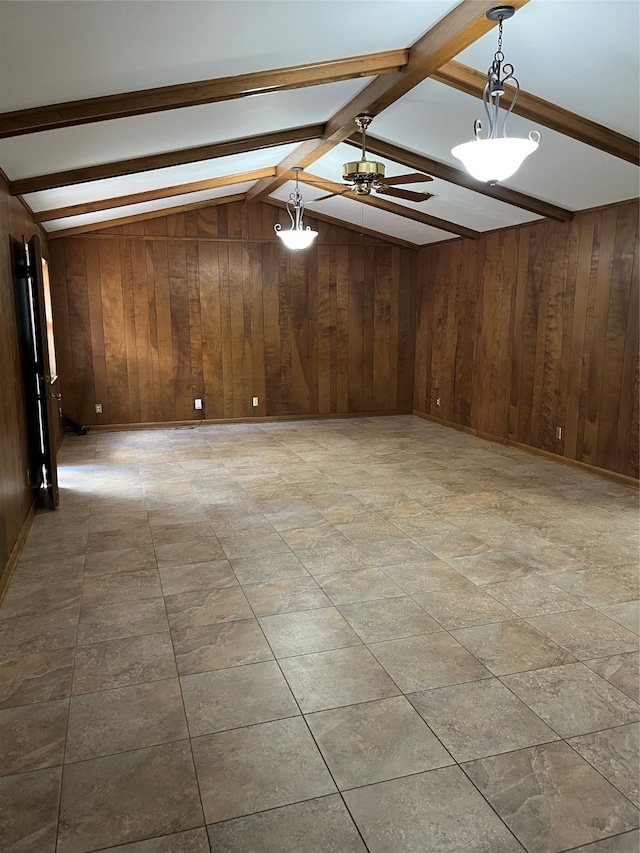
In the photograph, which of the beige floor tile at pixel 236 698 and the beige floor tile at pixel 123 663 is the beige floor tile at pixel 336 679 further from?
the beige floor tile at pixel 123 663

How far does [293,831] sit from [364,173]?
12.5ft

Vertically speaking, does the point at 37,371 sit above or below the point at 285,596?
above

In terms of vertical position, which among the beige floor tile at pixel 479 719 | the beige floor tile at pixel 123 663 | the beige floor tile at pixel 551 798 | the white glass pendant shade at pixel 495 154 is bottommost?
the beige floor tile at pixel 551 798

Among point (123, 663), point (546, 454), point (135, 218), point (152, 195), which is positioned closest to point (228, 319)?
point (135, 218)

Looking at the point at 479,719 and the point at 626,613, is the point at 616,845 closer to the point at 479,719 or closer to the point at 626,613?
the point at 479,719

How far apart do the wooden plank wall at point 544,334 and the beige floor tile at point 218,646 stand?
3.94m

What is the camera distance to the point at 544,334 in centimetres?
628

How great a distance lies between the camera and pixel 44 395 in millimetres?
4789

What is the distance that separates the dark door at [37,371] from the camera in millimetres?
4613

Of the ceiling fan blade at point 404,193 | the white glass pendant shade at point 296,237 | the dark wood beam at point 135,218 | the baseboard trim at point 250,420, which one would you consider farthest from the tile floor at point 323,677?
the dark wood beam at point 135,218

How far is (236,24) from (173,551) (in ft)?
9.41

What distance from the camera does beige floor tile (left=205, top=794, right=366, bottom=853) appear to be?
1.70 meters

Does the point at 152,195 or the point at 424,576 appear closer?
the point at 424,576

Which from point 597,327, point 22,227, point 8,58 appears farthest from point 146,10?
point 597,327
